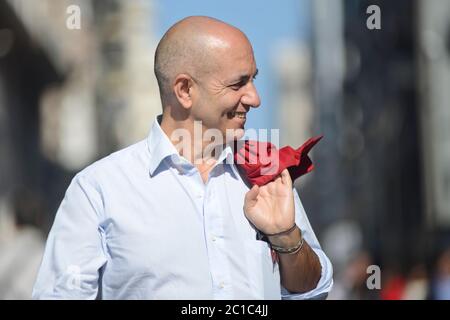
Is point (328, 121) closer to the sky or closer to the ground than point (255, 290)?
closer to the ground

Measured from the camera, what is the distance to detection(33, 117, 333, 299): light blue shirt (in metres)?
3.04

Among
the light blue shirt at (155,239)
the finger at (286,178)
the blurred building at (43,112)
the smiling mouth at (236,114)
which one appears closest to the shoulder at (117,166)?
the light blue shirt at (155,239)

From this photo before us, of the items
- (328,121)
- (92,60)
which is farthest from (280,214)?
(328,121)

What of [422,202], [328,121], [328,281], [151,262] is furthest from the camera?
[328,121]

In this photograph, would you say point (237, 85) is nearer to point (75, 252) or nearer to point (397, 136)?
point (75, 252)

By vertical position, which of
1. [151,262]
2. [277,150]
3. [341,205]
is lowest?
[341,205]

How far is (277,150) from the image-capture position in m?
3.22

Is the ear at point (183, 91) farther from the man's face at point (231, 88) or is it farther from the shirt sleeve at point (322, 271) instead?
the shirt sleeve at point (322, 271)

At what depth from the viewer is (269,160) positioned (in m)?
3.14

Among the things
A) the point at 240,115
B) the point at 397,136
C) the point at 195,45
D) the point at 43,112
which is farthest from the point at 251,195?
the point at 397,136

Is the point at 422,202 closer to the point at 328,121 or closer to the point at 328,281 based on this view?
the point at 328,281

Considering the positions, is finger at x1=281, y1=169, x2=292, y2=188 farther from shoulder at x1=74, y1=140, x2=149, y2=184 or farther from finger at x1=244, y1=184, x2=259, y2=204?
shoulder at x1=74, y1=140, x2=149, y2=184

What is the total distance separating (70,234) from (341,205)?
44.5m

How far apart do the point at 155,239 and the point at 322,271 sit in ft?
1.96
